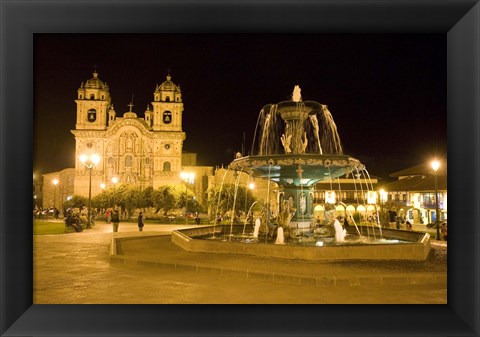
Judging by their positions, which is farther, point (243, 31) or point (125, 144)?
point (125, 144)

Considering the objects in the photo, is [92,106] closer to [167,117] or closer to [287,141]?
[167,117]

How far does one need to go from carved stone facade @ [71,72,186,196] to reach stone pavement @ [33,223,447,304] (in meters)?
58.3

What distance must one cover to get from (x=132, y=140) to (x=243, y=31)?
6422cm

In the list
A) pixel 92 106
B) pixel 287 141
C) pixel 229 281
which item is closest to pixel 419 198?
pixel 287 141

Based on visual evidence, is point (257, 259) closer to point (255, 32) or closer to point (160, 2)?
point (255, 32)

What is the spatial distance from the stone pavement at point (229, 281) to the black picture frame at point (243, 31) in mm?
470

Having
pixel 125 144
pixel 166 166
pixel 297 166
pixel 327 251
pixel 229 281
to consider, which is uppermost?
pixel 125 144

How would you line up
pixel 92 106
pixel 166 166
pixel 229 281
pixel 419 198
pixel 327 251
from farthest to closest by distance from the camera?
1. pixel 92 106
2. pixel 166 166
3. pixel 419 198
4. pixel 327 251
5. pixel 229 281

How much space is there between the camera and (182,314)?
240 inches

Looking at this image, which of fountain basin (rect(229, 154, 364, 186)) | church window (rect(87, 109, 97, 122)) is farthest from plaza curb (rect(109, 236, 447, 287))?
church window (rect(87, 109, 97, 122))

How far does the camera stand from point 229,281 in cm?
779

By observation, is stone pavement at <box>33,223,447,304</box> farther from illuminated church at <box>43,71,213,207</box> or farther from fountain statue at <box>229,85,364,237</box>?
illuminated church at <box>43,71,213,207</box>

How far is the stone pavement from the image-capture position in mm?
6789
